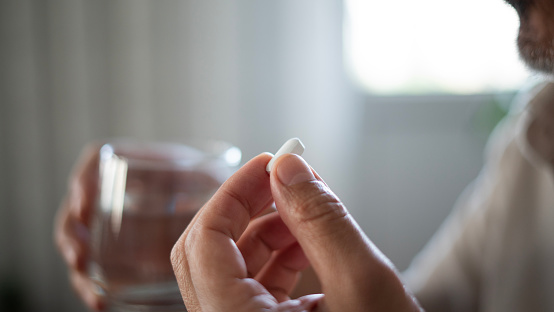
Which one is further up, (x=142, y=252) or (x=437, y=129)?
(x=142, y=252)

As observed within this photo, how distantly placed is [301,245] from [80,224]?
1.31 ft

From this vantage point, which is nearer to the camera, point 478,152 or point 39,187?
point 39,187

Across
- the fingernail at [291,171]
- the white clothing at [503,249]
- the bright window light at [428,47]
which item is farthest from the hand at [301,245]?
the bright window light at [428,47]

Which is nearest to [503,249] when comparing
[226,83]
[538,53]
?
[538,53]

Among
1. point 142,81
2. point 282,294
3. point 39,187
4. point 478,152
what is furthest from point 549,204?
point 39,187

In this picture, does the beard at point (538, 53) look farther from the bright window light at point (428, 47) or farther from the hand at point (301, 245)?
the bright window light at point (428, 47)

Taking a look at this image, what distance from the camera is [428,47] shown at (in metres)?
1.47

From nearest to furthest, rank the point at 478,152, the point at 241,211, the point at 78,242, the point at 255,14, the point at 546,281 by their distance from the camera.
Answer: the point at 241,211 < the point at 78,242 < the point at 546,281 < the point at 255,14 < the point at 478,152

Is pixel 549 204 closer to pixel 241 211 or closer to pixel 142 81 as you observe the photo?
pixel 241 211

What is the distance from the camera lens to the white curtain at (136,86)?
1.32 meters

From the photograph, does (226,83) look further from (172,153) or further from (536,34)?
(536,34)

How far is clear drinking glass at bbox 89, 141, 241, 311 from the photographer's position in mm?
384

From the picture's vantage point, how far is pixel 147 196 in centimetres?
39

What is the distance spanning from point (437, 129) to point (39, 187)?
127 centimetres
